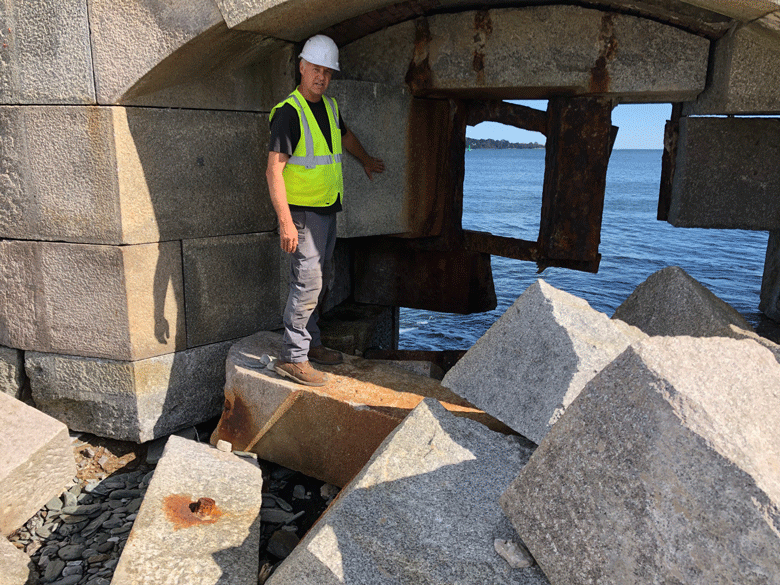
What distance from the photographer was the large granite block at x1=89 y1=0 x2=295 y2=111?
11.6ft

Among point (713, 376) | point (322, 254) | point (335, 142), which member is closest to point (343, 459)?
point (322, 254)

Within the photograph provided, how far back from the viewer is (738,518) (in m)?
1.72

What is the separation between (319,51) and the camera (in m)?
3.52

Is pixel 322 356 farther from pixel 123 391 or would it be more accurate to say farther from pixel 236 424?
pixel 123 391

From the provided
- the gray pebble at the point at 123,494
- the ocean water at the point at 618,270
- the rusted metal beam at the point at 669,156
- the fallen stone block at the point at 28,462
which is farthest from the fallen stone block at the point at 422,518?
the ocean water at the point at 618,270

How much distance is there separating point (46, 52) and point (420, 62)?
7.56 ft

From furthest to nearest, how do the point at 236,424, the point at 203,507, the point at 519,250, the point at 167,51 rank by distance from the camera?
1. the point at 519,250
2. the point at 236,424
3. the point at 167,51
4. the point at 203,507

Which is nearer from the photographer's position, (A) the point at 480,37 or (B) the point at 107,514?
(B) the point at 107,514

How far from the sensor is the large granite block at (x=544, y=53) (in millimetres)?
3979

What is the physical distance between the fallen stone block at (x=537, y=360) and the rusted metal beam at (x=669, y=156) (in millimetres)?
1965

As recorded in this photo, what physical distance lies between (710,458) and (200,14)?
3188mm

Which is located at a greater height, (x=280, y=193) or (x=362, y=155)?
(x=362, y=155)

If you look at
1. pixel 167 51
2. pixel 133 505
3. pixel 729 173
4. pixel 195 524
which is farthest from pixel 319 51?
pixel 729 173

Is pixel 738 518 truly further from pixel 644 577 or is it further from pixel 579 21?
pixel 579 21
